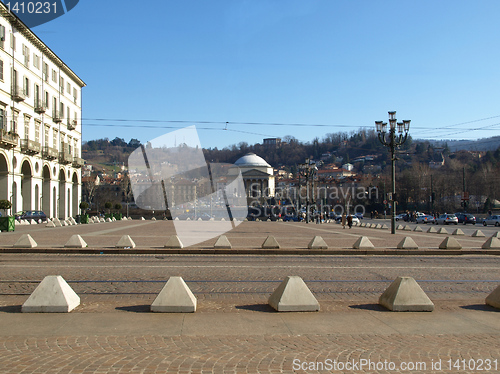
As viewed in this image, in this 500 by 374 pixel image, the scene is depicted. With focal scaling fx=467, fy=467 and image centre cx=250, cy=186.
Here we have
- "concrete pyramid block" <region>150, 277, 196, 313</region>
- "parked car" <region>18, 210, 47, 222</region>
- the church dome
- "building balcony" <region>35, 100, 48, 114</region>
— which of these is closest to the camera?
"concrete pyramid block" <region>150, 277, 196, 313</region>

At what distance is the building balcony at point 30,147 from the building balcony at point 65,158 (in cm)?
989

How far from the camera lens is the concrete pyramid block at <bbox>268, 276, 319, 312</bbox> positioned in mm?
8211

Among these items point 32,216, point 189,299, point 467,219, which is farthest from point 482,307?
point 467,219

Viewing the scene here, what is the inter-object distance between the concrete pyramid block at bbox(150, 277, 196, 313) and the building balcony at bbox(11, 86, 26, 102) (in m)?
50.2

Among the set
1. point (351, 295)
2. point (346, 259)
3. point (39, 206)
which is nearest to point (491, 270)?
point (346, 259)

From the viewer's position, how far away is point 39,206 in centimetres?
5891

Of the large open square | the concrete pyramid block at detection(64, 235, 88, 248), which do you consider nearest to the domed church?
the concrete pyramid block at detection(64, 235, 88, 248)

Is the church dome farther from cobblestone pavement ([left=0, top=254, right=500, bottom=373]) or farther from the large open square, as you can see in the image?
cobblestone pavement ([left=0, top=254, right=500, bottom=373])

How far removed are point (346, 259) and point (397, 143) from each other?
674 inches

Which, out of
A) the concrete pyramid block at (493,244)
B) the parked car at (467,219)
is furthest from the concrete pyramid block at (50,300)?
the parked car at (467,219)

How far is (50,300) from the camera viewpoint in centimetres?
795

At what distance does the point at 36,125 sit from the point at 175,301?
56.8 m

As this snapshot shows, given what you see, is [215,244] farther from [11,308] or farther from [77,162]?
[77,162]

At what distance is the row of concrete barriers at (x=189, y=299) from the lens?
7.93 meters
